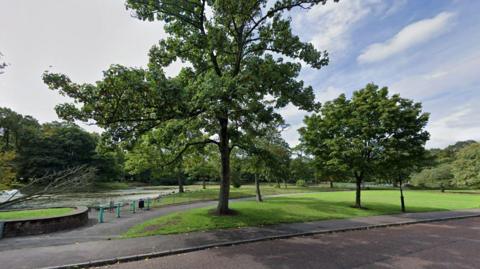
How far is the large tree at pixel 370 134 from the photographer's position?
16359 mm

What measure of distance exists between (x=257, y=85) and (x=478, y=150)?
54030 millimetres

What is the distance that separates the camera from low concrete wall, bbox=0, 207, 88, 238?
31.4 feet

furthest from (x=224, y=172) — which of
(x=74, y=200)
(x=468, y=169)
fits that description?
(x=468, y=169)

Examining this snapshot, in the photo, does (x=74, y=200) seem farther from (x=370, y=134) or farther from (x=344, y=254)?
(x=370, y=134)

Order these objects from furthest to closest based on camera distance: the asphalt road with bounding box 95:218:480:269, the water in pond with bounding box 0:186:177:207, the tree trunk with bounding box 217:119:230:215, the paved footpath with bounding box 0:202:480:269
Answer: the tree trunk with bounding box 217:119:230:215, the paved footpath with bounding box 0:202:480:269, the asphalt road with bounding box 95:218:480:269, the water in pond with bounding box 0:186:177:207

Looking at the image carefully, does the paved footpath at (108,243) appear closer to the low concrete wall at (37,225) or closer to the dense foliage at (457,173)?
the low concrete wall at (37,225)

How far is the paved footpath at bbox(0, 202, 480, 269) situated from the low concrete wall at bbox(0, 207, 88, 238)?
2.09ft

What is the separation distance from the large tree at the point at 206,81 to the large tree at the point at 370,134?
6278 mm

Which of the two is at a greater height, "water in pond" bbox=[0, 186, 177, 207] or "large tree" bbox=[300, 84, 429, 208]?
"large tree" bbox=[300, 84, 429, 208]

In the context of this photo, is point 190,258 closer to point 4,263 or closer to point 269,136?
point 4,263

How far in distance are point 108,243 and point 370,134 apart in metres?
16.5

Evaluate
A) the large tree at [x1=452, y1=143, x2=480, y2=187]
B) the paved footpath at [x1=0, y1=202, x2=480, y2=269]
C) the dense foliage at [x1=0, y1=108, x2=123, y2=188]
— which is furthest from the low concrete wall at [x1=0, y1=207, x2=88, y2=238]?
the large tree at [x1=452, y1=143, x2=480, y2=187]

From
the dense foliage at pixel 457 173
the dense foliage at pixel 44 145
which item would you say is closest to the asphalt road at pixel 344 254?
the dense foliage at pixel 457 173

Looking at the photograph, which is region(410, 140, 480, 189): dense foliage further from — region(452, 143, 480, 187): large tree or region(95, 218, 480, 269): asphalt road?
region(95, 218, 480, 269): asphalt road
